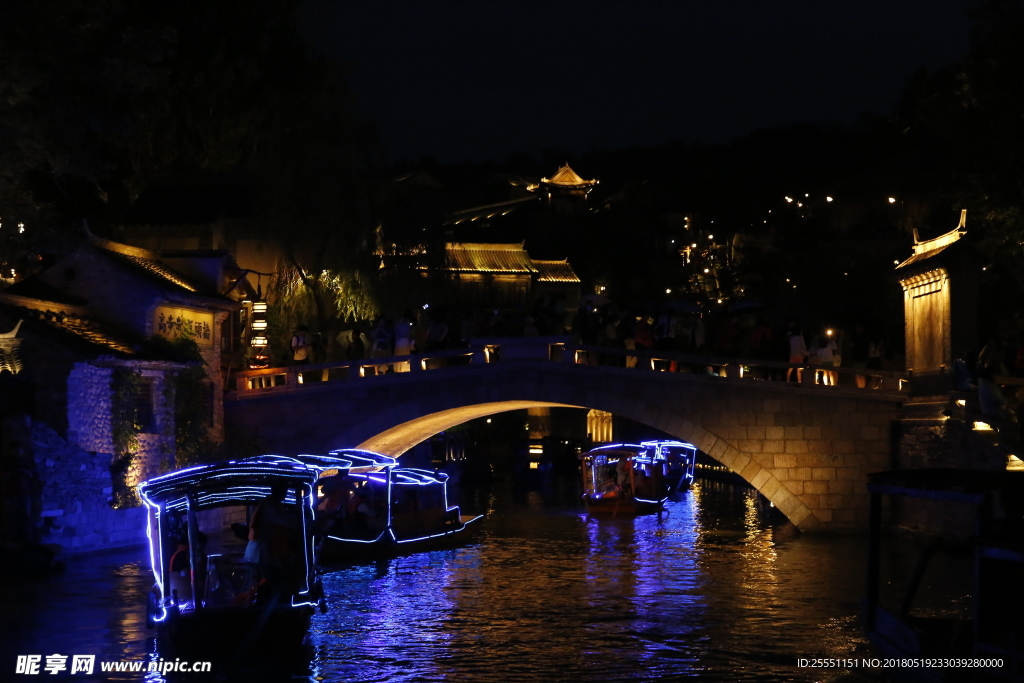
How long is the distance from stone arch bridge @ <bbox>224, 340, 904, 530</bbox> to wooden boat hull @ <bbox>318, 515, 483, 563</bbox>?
2.93m

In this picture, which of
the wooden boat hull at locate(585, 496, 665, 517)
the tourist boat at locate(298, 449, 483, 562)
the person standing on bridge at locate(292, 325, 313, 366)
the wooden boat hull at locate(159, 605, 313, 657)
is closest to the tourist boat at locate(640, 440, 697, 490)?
the wooden boat hull at locate(585, 496, 665, 517)

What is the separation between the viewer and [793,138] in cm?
7238

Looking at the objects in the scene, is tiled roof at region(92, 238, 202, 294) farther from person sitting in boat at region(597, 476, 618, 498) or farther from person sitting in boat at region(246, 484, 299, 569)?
person sitting in boat at region(246, 484, 299, 569)

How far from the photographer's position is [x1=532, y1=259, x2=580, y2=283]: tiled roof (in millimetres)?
47531

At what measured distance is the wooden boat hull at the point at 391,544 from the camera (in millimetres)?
21109

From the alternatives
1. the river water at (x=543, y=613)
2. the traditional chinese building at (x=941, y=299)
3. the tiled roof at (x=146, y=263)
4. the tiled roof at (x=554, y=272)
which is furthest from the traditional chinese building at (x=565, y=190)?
the traditional chinese building at (x=941, y=299)

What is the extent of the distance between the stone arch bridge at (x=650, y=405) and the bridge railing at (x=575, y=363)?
0.04 meters

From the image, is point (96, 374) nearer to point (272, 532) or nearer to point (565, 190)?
point (272, 532)

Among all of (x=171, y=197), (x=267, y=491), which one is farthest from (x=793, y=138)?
(x=267, y=491)

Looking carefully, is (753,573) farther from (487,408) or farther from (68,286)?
(68,286)

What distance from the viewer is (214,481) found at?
44.9 feet

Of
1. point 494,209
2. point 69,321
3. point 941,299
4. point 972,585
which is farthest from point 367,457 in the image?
point 494,209

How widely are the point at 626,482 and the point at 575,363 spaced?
23.6ft

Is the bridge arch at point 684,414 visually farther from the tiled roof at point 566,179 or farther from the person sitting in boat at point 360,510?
the tiled roof at point 566,179
